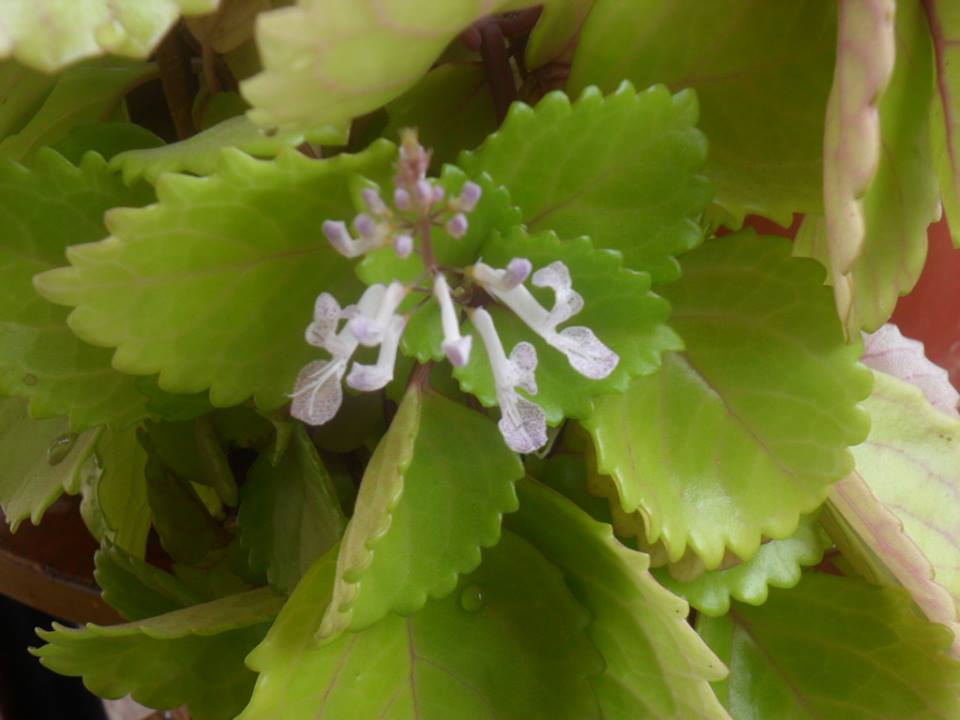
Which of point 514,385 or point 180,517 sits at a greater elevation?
point 514,385

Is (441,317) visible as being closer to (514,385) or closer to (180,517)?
(514,385)

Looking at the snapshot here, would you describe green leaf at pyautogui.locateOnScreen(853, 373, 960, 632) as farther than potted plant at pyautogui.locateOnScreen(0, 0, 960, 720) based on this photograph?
Yes

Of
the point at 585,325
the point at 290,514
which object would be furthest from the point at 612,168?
the point at 290,514

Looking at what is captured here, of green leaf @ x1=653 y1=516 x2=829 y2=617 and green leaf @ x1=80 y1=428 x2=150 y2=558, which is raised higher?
green leaf @ x1=653 y1=516 x2=829 y2=617

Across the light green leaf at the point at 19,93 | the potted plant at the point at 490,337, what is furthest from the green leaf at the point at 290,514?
the light green leaf at the point at 19,93

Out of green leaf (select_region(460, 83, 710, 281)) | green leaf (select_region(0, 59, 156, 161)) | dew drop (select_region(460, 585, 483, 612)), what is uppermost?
green leaf (select_region(460, 83, 710, 281))

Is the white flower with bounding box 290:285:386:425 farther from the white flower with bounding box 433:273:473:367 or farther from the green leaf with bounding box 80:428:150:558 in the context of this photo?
the green leaf with bounding box 80:428:150:558

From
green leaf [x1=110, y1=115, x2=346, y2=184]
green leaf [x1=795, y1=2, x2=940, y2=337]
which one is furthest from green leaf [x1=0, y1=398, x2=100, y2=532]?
green leaf [x1=795, y1=2, x2=940, y2=337]

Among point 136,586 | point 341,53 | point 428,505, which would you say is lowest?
point 136,586
